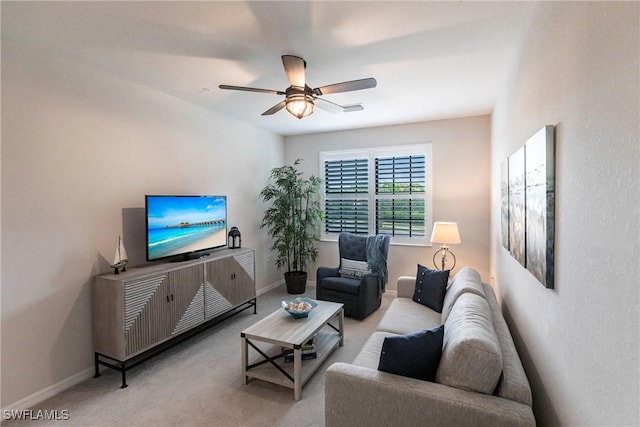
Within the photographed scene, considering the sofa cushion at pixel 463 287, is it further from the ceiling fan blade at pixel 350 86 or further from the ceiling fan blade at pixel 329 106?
the ceiling fan blade at pixel 329 106

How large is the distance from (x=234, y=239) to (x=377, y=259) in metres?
1.97

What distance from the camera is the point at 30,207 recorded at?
2.28m

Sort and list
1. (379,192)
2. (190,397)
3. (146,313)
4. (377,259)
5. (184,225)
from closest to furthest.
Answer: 1. (190,397)
2. (146,313)
3. (184,225)
4. (377,259)
5. (379,192)

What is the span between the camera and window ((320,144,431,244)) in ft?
15.2

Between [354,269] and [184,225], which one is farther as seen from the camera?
[354,269]

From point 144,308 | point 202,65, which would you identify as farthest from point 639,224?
point 144,308

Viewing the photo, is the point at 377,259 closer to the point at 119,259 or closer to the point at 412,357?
the point at 412,357

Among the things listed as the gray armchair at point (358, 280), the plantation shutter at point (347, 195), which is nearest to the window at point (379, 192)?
the plantation shutter at point (347, 195)

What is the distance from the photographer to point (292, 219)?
194 inches

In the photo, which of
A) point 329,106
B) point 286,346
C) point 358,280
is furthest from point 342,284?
point 329,106

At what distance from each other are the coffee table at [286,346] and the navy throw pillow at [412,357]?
0.86m

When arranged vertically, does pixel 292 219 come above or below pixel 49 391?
above

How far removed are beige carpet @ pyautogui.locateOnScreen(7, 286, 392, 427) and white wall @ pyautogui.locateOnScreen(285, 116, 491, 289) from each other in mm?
2146

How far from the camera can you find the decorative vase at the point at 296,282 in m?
4.84
